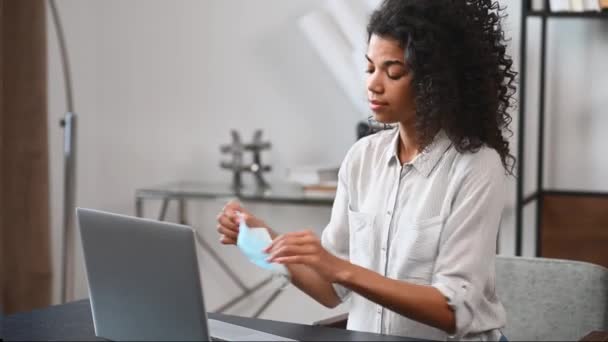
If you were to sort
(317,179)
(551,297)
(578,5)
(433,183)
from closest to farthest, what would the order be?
(433,183), (551,297), (578,5), (317,179)

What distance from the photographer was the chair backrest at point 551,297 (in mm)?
2045

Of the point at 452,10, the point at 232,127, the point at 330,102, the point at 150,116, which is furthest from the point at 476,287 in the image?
the point at 150,116

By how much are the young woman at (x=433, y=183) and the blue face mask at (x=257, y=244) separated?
0.43 feet

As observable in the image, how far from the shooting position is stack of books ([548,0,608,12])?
2854 mm

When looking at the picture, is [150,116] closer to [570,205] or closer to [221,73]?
[221,73]

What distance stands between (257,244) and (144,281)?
0.20m

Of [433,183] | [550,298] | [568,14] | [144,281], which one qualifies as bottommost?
[550,298]

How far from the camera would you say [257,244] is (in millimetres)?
1531

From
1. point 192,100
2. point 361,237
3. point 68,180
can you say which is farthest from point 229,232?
point 192,100

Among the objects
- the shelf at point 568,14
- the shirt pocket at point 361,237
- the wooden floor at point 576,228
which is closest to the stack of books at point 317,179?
the wooden floor at point 576,228

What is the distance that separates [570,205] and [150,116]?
1.80 meters

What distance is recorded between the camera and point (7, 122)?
135 inches

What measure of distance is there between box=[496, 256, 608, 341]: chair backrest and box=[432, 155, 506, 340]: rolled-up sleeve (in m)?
0.36

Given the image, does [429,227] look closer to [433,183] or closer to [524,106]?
[433,183]
